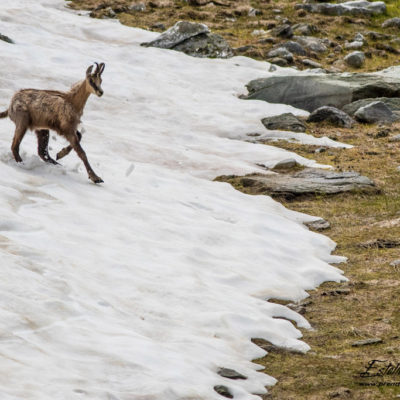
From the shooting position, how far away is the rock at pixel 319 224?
13742mm

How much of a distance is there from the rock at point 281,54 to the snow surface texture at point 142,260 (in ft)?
27.3

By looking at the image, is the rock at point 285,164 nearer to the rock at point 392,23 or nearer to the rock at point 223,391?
the rock at point 223,391

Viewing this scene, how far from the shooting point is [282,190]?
1552 centimetres

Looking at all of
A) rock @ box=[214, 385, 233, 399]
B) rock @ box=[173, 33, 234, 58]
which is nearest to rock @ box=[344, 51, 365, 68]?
rock @ box=[173, 33, 234, 58]

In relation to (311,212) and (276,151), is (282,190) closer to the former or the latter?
(311,212)

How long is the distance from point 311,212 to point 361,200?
4.24 ft

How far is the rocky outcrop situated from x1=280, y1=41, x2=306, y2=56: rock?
309 centimetres

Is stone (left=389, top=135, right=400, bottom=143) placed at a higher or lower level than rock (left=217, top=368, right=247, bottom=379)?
lower

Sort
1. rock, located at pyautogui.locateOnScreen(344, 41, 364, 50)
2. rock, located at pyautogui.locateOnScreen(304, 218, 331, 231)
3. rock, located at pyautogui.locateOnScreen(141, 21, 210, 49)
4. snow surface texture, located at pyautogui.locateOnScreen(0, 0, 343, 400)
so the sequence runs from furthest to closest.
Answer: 1. rock, located at pyautogui.locateOnScreen(344, 41, 364, 50)
2. rock, located at pyautogui.locateOnScreen(141, 21, 210, 49)
3. rock, located at pyautogui.locateOnScreen(304, 218, 331, 231)
4. snow surface texture, located at pyautogui.locateOnScreen(0, 0, 343, 400)

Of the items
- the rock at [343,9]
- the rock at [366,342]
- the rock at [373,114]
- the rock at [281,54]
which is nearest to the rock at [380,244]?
the rock at [366,342]

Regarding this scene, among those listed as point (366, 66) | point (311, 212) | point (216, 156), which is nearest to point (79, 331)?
point (311, 212)

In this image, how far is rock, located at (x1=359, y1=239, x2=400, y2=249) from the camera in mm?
12266

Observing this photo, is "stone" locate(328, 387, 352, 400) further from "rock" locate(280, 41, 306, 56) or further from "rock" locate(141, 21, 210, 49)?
"rock" locate(280, 41, 306, 56)

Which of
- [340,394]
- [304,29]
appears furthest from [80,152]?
[304,29]
